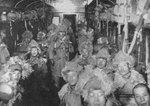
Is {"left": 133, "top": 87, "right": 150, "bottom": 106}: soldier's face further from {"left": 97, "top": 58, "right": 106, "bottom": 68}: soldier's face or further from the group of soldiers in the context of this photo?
{"left": 97, "top": 58, "right": 106, "bottom": 68}: soldier's face

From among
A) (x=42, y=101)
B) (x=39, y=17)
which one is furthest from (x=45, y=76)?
(x=39, y=17)

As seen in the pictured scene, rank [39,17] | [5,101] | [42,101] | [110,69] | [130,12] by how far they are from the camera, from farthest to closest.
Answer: [39,17] < [130,12] < [42,101] < [110,69] < [5,101]

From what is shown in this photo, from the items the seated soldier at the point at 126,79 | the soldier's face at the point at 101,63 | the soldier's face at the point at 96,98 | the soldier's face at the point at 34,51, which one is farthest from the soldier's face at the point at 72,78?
the soldier's face at the point at 34,51

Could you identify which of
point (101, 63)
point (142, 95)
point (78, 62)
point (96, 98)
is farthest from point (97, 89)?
point (78, 62)

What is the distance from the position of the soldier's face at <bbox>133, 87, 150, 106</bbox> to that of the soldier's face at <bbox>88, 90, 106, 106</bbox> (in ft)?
1.87

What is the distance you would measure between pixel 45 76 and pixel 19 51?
3.97 m

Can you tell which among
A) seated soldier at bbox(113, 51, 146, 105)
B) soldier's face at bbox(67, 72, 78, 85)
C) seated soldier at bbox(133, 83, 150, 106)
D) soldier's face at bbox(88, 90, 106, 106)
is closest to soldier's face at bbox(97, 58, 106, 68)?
seated soldier at bbox(113, 51, 146, 105)

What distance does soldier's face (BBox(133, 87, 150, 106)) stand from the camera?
551cm

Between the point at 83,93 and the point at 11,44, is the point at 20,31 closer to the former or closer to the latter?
the point at 11,44

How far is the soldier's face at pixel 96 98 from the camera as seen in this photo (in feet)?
18.8

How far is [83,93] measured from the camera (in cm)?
679

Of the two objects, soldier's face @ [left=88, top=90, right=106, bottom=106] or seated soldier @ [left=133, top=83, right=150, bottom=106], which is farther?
soldier's face @ [left=88, top=90, right=106, bottom=106]

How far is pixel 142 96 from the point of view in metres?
5.54

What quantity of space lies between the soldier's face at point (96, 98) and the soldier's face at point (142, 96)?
1.87ft
